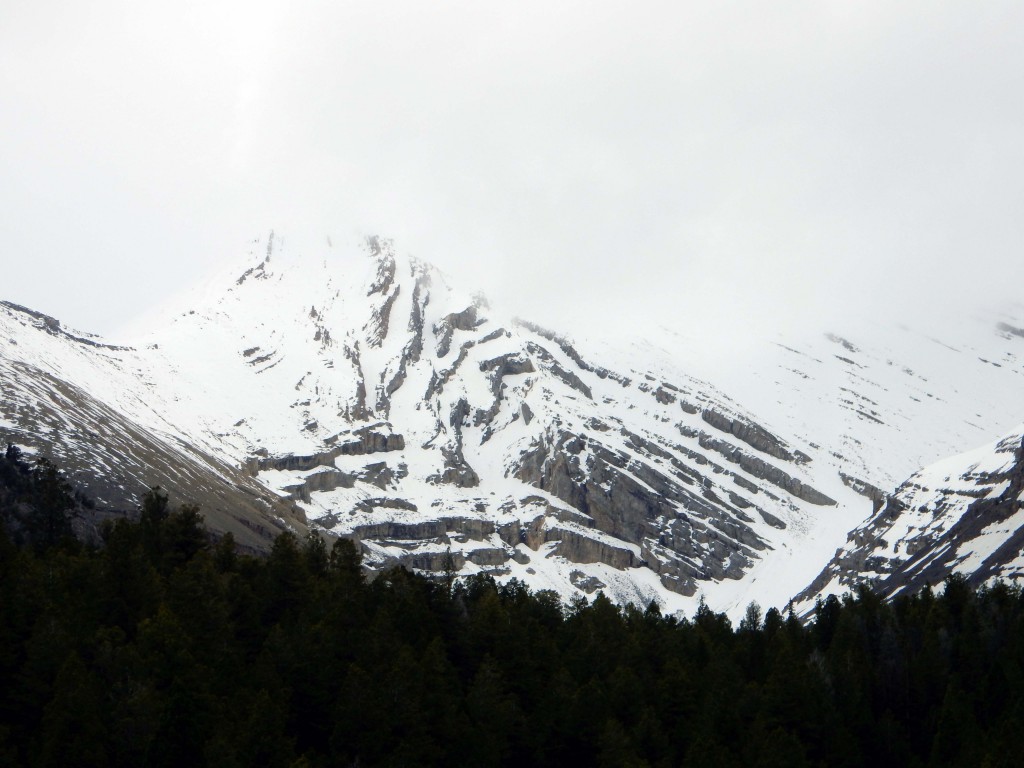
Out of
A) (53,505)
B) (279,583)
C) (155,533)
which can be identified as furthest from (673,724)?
(53,505)

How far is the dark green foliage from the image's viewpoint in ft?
262

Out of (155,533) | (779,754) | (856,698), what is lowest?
(779,754)

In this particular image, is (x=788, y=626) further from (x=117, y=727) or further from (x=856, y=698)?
(x=117, y=727)

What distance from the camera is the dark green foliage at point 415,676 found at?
79.9m

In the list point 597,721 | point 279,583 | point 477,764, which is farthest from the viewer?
point 279,583

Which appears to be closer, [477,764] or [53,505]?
[477,764]

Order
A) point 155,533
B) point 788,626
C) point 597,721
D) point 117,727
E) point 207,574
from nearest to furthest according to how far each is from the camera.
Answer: point 117,727
point 597,721
point 207,574
point 155,533
point 788,626

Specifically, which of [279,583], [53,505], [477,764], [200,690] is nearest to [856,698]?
[477,764]

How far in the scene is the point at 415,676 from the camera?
90.2 metres

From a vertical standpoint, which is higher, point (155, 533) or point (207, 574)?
point (155, 533)

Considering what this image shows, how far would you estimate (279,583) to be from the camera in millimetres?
108938

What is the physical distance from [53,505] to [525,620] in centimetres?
5765

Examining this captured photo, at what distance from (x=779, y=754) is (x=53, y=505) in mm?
85822

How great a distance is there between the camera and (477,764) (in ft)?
283
